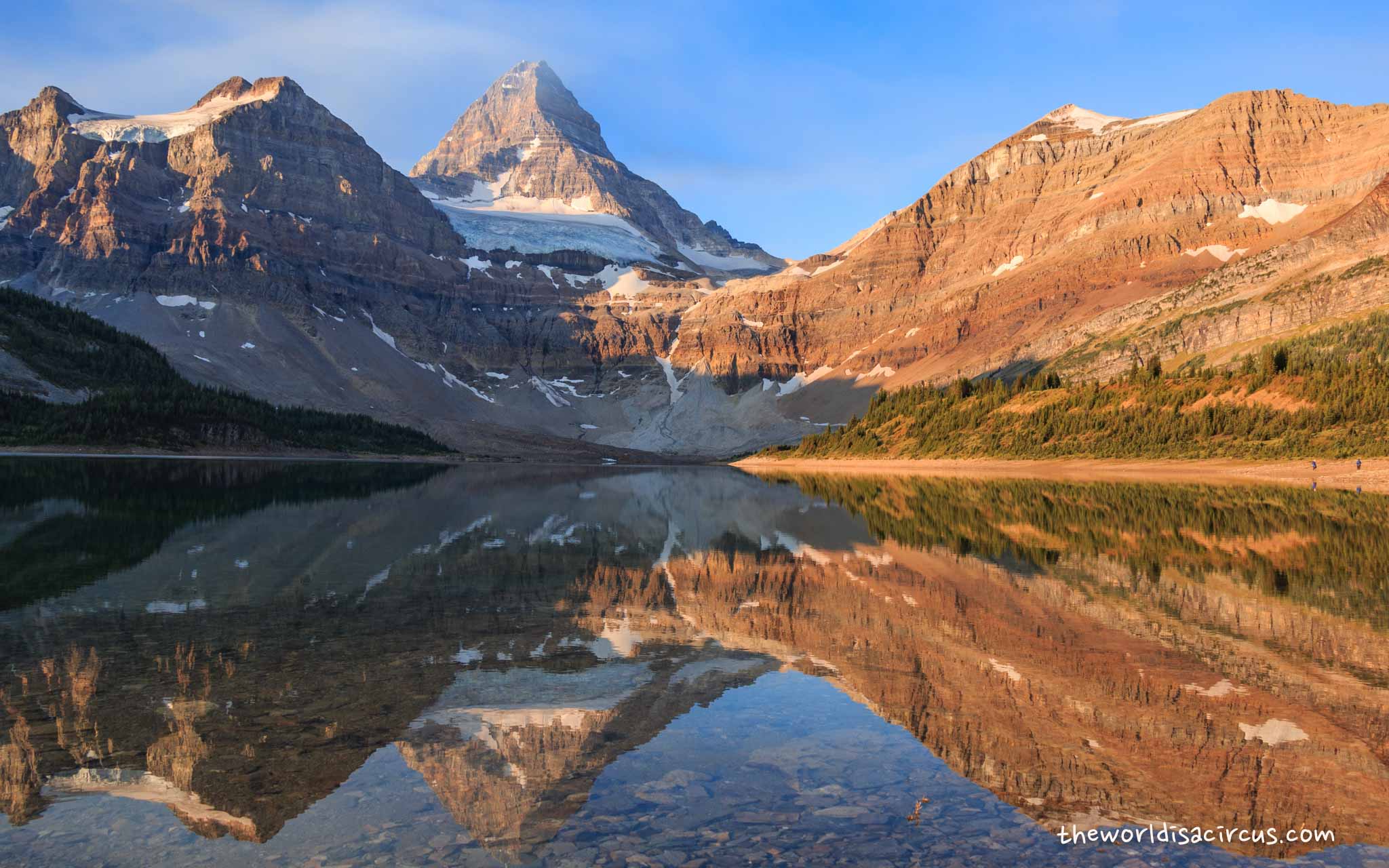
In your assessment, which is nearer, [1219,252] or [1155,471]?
[1155,471]

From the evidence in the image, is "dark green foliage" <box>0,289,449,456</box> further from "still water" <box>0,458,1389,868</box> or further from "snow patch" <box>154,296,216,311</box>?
"still water" <box>0,458,1389,868</box>

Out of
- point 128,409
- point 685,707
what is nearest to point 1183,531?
point 685,707

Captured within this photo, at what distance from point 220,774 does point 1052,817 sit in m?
6.91

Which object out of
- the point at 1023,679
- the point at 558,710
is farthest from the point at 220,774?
the point at 1023,679

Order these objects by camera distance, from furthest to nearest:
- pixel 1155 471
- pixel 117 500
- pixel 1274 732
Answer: pixel 1155 471, pixel 117 500, pixel 1274 732

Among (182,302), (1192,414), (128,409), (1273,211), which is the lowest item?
(128,409)

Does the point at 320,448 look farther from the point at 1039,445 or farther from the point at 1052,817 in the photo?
the point at 1052,817

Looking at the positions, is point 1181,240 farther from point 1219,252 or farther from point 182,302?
point 182,302

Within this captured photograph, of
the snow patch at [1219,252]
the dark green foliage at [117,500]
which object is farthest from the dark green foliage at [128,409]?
the snow patch at [1219,252]

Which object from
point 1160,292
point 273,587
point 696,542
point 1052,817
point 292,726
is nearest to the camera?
point 1052,817

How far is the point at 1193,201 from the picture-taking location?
Answer: 180 m

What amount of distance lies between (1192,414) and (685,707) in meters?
81.4

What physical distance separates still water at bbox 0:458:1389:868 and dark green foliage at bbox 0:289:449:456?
94176mm

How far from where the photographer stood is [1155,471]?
238 feet
